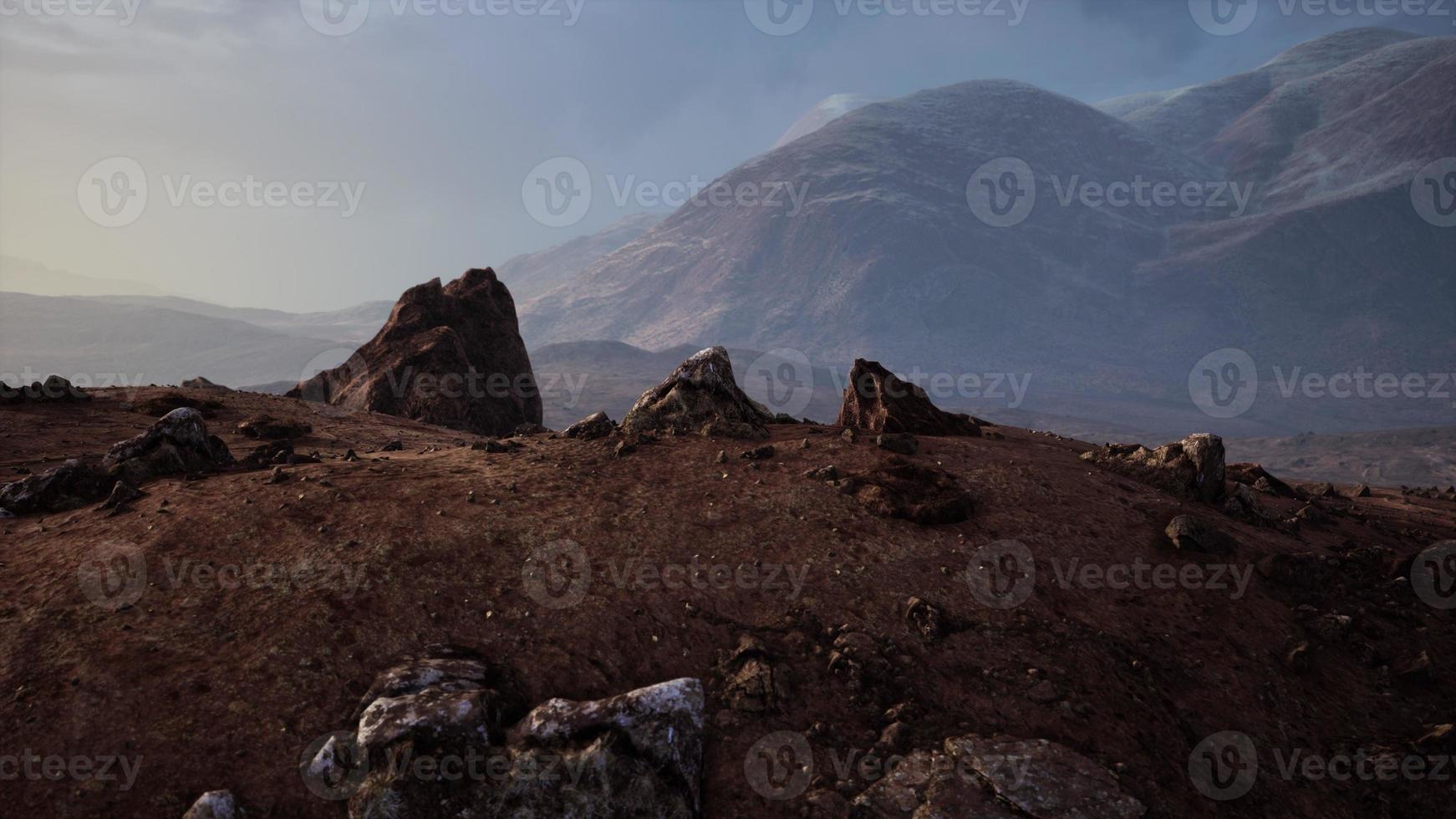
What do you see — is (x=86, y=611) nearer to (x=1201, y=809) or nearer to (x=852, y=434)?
(x=852, y=434)

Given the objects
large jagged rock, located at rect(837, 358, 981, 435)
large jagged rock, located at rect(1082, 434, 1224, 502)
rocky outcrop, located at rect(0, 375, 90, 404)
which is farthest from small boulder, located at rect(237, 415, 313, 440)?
large jagged rock, located at rect(1082, 434, 1224, 502)

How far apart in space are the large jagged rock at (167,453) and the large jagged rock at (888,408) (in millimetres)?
16395

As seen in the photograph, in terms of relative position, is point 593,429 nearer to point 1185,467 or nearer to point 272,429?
point 272,429

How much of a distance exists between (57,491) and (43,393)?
38.0 feet

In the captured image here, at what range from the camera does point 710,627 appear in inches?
509

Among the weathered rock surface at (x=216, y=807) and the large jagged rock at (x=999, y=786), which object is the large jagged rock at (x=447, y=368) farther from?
the large jagged rock at (x=999, y=786)

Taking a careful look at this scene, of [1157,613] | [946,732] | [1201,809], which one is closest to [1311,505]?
[1157,613]

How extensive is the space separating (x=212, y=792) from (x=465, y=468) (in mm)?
8868

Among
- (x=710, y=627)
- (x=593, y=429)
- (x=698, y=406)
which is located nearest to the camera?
(x=710, y=627)

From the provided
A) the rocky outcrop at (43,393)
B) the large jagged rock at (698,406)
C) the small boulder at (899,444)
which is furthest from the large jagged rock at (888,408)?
the rocky outcrop at (43,393)

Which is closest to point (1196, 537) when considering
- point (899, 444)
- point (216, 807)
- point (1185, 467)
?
point (1185, 467)

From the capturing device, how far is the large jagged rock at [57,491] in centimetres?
1487

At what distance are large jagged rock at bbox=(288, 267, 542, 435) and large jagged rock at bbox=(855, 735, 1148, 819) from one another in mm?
30071

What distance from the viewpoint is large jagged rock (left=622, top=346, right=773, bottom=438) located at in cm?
1983
